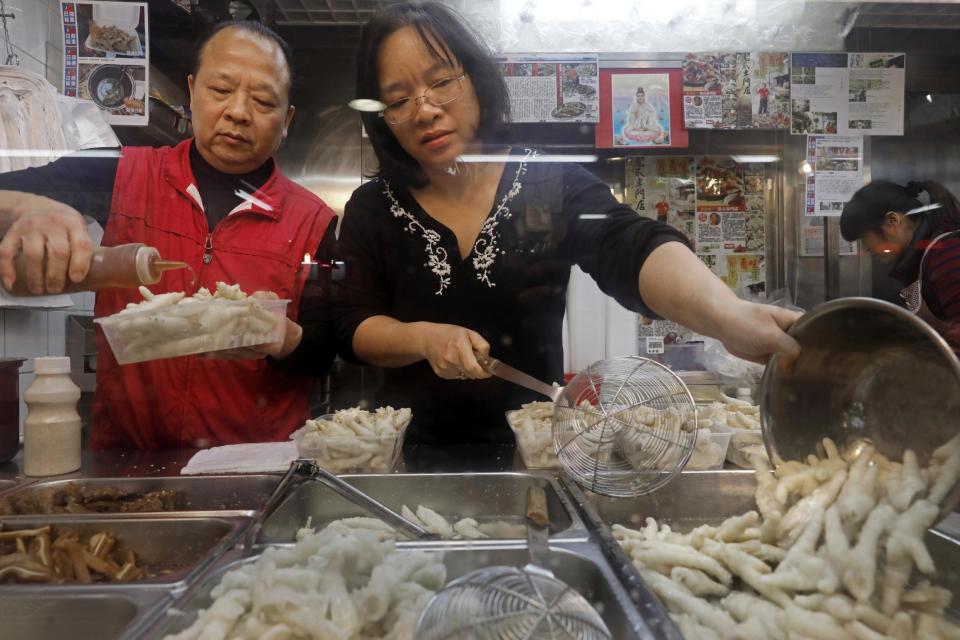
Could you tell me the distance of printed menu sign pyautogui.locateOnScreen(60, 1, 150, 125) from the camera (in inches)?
53.1

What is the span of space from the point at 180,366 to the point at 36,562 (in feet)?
1.57

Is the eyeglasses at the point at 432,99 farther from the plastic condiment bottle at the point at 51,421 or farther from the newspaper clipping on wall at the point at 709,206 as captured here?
the plastic condiment bottle at the point at 51,421

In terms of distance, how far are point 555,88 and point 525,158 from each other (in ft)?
0.62

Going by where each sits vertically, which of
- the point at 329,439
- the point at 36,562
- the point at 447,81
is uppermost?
the point at 447,81

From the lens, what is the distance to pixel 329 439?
1.34 metres

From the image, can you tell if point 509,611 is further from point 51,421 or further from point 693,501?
point 51,421

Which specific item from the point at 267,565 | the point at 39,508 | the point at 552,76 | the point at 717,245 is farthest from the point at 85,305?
the point at 717,245

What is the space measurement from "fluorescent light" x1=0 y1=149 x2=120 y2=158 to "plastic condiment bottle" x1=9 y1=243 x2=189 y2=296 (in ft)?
0.73

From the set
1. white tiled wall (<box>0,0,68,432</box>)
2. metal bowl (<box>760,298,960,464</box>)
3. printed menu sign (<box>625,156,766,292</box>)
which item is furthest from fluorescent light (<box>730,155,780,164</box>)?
white tiled wall (<box>0,0,68,432</box>)

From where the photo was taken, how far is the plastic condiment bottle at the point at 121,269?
130cm

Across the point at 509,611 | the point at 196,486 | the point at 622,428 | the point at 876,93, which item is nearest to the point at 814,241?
the point at 876,93

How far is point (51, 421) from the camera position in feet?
4.61

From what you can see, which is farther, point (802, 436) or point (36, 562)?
point (802, 436)

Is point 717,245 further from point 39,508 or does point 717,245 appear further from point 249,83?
point 39,508
